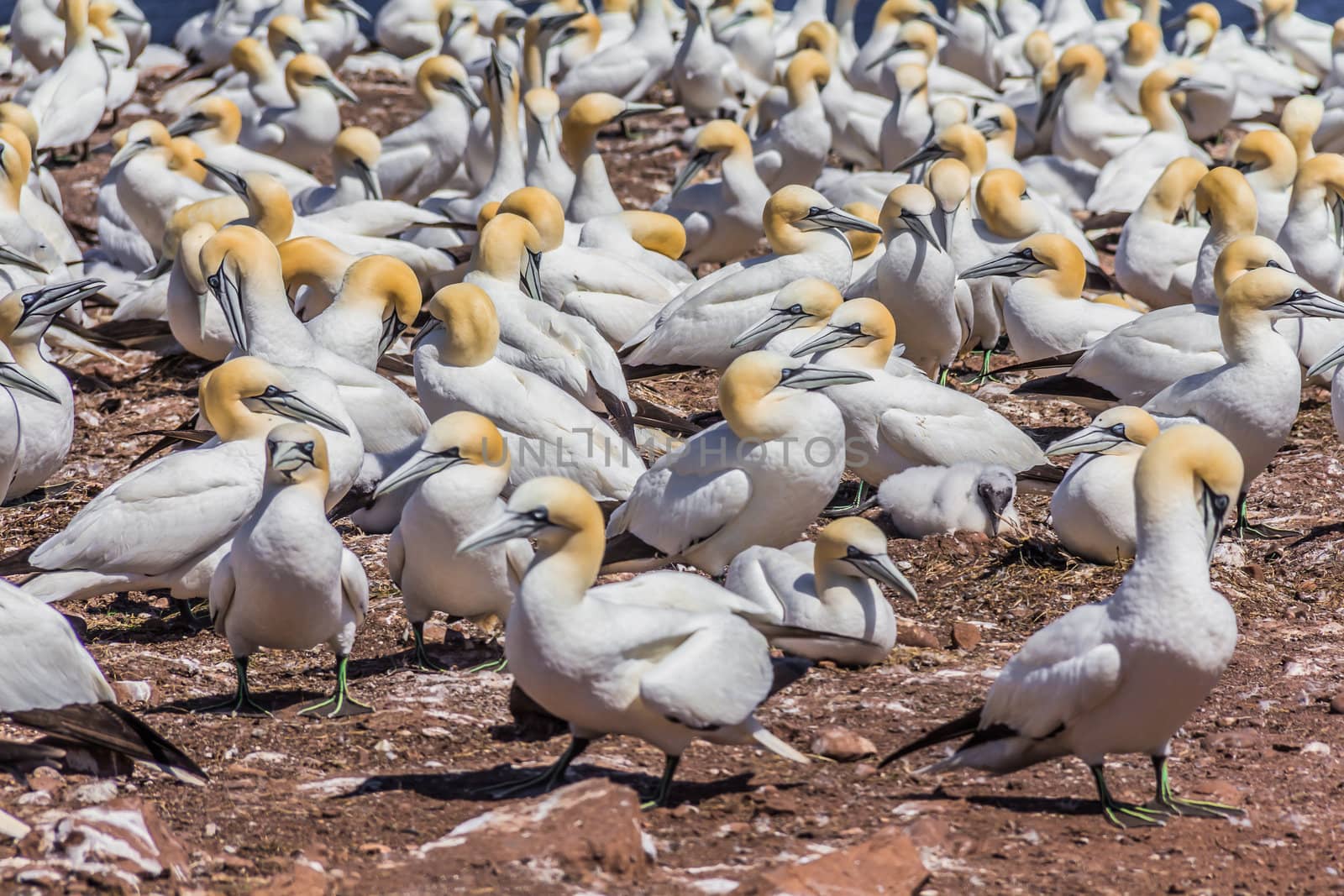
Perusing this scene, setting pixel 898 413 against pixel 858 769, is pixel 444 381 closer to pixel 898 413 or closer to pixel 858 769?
pixel 898 413

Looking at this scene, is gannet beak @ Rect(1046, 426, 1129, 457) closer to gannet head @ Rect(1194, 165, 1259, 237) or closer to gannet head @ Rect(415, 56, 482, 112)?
gannet head @ Rect(1194, 165, 1259, 237)

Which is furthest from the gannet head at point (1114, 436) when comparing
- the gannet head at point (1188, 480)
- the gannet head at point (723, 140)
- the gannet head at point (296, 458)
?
the gannet head at point (723, 140)

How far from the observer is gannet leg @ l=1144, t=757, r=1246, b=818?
4203mm

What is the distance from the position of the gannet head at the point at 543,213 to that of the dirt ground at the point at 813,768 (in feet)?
8.24

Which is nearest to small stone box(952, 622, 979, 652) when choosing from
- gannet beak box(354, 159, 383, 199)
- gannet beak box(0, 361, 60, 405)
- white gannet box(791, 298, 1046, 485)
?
white gannet box(791, 298, 1046, 485)

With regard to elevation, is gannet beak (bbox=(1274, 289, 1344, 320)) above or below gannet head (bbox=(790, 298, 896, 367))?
above

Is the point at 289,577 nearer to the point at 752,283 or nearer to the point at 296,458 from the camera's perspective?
the point at 296,458

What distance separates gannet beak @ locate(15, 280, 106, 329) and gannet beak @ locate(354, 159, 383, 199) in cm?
430

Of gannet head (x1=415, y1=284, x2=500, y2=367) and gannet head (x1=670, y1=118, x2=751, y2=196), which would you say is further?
gannet head (x1=670, y1=118, x2=751, y2=196)

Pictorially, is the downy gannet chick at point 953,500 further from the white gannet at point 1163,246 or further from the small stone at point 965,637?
the white gannet at point 1163,246

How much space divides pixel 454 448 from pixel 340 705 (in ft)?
2.68

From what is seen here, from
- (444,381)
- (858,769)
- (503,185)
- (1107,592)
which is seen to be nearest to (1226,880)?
(858,769)

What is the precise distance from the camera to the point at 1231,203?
28.2 ft

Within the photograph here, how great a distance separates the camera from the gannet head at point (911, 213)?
8.45m
